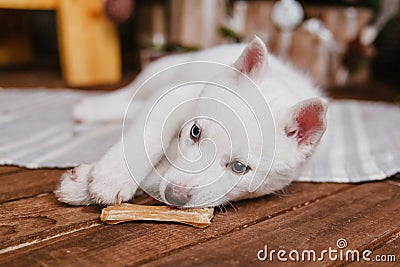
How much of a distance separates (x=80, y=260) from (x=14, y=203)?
1.12ft

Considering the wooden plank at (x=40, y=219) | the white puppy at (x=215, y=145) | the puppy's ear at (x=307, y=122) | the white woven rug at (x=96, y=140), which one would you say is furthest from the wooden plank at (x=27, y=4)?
the puppy's ear at (x=307, y=122)

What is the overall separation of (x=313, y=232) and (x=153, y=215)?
1.17 ft

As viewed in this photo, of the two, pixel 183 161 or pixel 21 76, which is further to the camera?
pixel 21 76

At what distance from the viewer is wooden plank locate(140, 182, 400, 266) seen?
2.95 feet

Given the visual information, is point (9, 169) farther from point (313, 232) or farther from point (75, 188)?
point (313, 232)

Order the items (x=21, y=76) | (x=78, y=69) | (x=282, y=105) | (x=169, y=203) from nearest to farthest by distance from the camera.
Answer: (x=169, y=203)
(x=282, y=105)
(x=78, y=69)
(x=21, y=76)

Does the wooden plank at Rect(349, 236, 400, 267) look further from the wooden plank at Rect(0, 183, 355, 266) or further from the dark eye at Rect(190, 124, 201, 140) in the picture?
the dark eye at Rect(190, 124, 201, 140)

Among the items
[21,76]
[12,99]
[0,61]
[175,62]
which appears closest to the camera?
[175,62]

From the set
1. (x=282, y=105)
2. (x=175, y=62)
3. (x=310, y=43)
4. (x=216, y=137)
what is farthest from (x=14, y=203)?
(x=310, y=43)

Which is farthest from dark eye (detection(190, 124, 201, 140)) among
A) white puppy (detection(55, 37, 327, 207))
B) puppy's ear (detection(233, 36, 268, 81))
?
puppy's ear (detection(233, 36, 268, 81))

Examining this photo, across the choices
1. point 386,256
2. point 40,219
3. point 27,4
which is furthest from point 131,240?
point 27,4

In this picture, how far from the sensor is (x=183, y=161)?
1.10 metres

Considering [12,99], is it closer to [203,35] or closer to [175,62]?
[175,62]

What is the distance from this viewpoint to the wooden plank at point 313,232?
2.95ft
